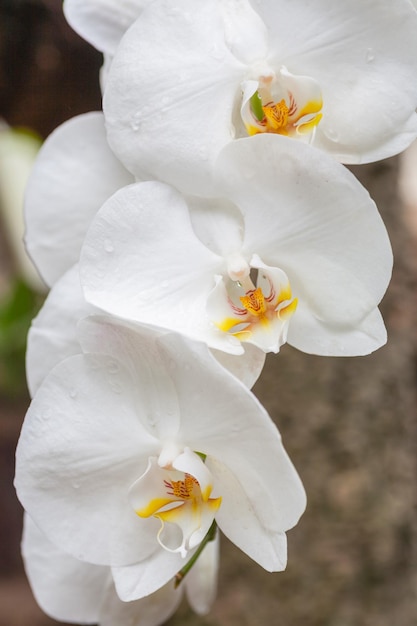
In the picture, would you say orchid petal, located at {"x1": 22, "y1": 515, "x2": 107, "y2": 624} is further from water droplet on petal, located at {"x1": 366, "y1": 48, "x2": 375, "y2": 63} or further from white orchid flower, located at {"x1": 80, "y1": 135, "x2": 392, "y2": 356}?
water droplet on petal, located at {"x1": 366, "y1": 48, "x2": 375, "y2": 63}

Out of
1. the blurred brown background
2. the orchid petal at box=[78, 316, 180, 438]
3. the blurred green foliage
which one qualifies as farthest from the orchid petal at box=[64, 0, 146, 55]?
the blurred green foliage

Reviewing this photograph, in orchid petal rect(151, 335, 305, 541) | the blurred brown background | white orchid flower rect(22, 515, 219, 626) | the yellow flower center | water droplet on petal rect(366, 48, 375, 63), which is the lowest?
the blurred brown background

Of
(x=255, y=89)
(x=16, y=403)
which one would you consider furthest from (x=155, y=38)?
(x=16, y=403)

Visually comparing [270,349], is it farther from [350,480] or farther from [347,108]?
[350,480]

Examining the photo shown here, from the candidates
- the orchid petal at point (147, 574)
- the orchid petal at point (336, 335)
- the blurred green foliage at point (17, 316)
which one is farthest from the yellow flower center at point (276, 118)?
the blurred green foliage at point (17, 316)

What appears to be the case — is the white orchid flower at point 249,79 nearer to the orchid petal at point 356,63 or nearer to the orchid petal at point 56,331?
the orchid petal at point 356,63
